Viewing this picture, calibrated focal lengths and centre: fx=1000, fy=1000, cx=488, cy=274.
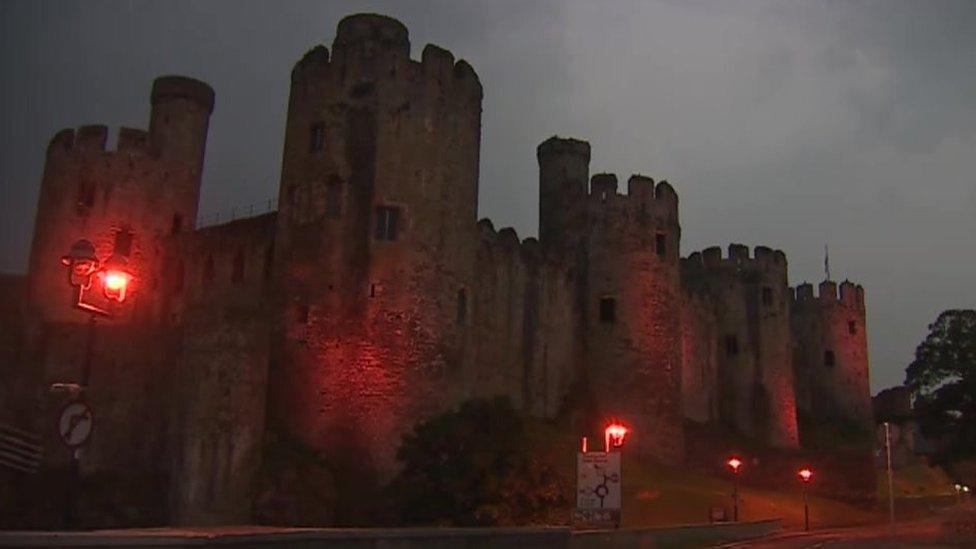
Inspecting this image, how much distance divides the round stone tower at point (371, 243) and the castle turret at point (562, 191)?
1191 cm

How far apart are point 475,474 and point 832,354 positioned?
4294 cm

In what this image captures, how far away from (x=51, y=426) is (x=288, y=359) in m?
12.0

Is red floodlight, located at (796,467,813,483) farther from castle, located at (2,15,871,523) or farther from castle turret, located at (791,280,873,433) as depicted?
castle turret, located at (791,280,873,433)

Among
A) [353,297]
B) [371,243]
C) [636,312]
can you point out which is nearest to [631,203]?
[636,312]

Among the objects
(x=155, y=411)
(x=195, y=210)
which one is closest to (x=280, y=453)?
(x=155, y=411)

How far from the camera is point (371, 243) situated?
31250 millimetres

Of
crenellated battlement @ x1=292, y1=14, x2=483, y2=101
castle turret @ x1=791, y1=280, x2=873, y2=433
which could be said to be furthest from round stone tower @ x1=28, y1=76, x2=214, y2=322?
castle turret @ x1=791, y1=280, x2=873, y2=433

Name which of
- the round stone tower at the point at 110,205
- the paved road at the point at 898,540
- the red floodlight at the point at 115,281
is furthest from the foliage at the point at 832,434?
the red floodlight at the point at 115,281

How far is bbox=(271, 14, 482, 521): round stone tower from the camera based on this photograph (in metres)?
30.1

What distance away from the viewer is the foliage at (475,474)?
2536 centimetres

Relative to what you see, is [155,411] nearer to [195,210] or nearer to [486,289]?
[195,210]

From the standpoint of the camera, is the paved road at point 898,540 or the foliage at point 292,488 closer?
the paved road at point 898,540

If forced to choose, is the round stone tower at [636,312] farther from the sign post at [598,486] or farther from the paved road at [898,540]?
the sign post at [598,486]

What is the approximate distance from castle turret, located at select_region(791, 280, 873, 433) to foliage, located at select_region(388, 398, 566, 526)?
127 ft
